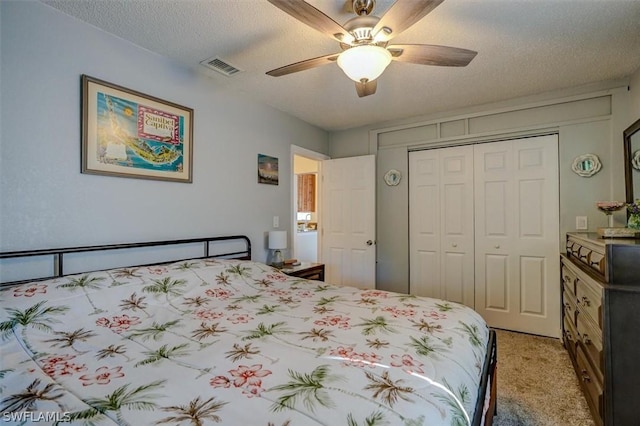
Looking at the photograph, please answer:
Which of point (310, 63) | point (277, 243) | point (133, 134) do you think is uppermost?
point (310, 63)

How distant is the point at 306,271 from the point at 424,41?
2.28 meters

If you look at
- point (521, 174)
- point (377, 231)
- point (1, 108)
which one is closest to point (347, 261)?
point (377, 231)

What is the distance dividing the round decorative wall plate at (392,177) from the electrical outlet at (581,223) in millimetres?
1811

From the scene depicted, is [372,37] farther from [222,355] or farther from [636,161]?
[636,161]

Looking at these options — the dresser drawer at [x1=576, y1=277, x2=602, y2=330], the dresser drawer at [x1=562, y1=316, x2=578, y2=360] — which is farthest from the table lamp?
the dresser drawer at [x1=562, y1=316, x2=578, y2=360]

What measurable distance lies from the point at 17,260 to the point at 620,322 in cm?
320

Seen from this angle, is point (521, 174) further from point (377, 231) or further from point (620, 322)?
point (620, 322)

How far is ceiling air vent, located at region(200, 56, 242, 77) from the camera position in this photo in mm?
2379

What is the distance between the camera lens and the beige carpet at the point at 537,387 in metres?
1.84

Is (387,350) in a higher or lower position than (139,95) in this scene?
lower

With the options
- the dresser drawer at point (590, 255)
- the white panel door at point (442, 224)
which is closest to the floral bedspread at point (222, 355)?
the dresser drawer at point (590, 255)

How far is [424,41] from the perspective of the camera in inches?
82.1

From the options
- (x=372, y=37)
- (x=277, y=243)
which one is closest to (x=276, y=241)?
(x=277, y=243)

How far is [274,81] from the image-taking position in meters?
2.77
